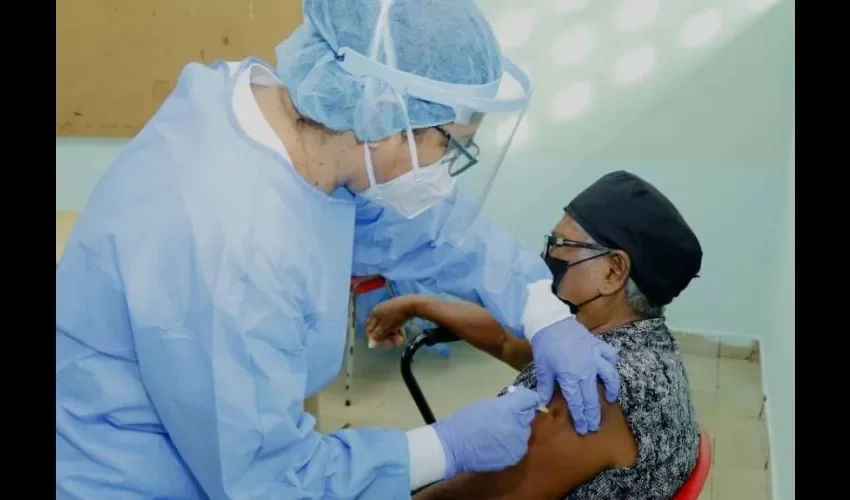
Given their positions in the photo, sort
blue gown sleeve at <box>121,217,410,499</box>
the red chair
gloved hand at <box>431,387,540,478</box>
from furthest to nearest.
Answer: the red chair
gloved hand at <box>431,387,540,478</box>
blue gown sleeve at <box>121,217,410,499</box>

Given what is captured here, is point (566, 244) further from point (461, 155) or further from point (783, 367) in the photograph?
point (783, 367)

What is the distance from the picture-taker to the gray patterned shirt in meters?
1.38

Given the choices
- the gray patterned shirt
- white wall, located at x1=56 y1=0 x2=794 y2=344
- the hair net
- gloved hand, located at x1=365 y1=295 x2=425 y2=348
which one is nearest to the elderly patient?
the gray patterned shirt

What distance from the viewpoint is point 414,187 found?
1308 millimetres

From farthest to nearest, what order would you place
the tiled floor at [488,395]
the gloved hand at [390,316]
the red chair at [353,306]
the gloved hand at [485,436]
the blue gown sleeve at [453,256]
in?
the tiled floor at [488,395] < the red chair at [353,306] < the gloved hand at [390,316] < the blue gown sleeve at [453,256] < the gloved hand at [485,436]

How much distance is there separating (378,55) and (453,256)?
536 mm

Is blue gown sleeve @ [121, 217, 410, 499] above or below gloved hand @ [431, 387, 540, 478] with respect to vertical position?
above

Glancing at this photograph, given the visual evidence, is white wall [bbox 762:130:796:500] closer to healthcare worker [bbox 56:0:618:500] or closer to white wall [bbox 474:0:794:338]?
white wall [bbox 474:0:794:338]

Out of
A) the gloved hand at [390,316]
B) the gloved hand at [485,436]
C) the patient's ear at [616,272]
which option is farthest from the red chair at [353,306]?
the gloved hand at [485,436]

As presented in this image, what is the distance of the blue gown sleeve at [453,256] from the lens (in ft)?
5.23

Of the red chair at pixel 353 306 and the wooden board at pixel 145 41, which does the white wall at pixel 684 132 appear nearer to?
the wooden board at pixel 145 41

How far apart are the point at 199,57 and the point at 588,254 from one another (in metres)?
1.89

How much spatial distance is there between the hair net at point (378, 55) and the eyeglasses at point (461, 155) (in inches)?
2.7

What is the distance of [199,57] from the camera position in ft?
9.76
